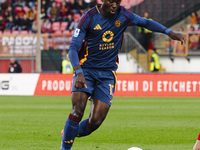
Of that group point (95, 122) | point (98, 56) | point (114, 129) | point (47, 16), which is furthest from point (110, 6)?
point (47, 16)

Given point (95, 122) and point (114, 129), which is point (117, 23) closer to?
point (95, 122)

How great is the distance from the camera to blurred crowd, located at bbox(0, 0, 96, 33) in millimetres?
27578

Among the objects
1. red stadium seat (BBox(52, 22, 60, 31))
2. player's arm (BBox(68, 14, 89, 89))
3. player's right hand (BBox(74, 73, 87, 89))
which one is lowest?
red stadium seat (BBox(52, 22, 60, 31))

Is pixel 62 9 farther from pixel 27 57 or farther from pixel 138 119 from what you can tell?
pixel 138 119

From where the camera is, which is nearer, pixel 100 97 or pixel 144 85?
pixel 100 97

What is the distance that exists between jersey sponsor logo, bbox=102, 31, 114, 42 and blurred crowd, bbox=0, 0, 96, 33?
A: 20.6m

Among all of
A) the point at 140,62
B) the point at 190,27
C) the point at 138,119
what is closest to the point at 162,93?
the point at 140,62

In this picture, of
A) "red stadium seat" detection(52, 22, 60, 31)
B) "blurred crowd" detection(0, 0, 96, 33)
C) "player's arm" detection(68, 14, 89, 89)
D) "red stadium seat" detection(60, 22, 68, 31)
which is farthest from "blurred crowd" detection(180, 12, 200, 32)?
"player's arm" detection(68, 14, 89, 89)

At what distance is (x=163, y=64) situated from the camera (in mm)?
24000

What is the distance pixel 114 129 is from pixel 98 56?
145 inches

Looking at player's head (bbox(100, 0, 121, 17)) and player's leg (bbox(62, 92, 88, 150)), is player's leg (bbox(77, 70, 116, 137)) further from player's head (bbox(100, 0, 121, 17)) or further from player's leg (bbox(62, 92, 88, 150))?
player's head (bbox(100, 0, 121, 17))

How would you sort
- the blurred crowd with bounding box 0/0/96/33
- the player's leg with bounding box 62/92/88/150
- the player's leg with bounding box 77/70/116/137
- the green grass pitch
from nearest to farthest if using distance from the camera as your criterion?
the player's leg with bounding box 62/92/88/150, the player's leg with bounding box 77/70/116/137, the green grass pitch, the blurred crowd with bounding box 0/0/96/33

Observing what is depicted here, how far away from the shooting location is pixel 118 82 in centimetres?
2092

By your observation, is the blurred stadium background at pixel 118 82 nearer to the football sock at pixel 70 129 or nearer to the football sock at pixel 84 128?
the football sock at pixel 84 128
